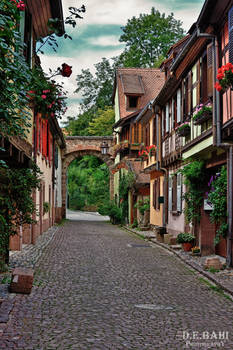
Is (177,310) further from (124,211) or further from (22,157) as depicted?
(124,211)

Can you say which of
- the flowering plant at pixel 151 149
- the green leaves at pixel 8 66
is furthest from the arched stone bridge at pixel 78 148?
the green leaves at pixel 8 66

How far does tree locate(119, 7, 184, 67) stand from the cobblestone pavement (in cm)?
3658

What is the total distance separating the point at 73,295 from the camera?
8367mm

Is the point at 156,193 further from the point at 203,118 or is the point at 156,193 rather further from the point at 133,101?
the point at 133,101

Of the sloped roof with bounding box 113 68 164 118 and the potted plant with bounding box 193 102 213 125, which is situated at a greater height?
the sloped roof with bounding box 113 68 164 118

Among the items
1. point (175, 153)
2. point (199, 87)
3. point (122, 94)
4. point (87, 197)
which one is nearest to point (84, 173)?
point (87, 197)

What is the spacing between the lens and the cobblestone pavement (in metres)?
5.58

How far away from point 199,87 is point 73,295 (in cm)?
806

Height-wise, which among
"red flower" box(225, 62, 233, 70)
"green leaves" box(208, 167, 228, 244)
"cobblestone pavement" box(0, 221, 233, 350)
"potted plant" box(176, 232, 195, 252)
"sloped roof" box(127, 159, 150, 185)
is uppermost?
"red flower" box(225, 62, 233, 70)

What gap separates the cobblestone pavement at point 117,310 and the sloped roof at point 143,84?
2553 centimetres

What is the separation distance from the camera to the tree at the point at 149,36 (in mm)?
46844

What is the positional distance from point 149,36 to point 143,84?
10.4m

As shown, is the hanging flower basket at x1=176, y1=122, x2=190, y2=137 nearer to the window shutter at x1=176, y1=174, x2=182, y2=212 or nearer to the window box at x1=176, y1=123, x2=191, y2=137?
the window box at x1=176, y1=123, x2=191, y2=137

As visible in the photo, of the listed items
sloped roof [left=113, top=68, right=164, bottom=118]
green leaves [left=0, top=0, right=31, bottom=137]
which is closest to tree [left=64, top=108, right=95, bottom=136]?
sloped roof [left=113, top=68, right=164, bottom=118]
